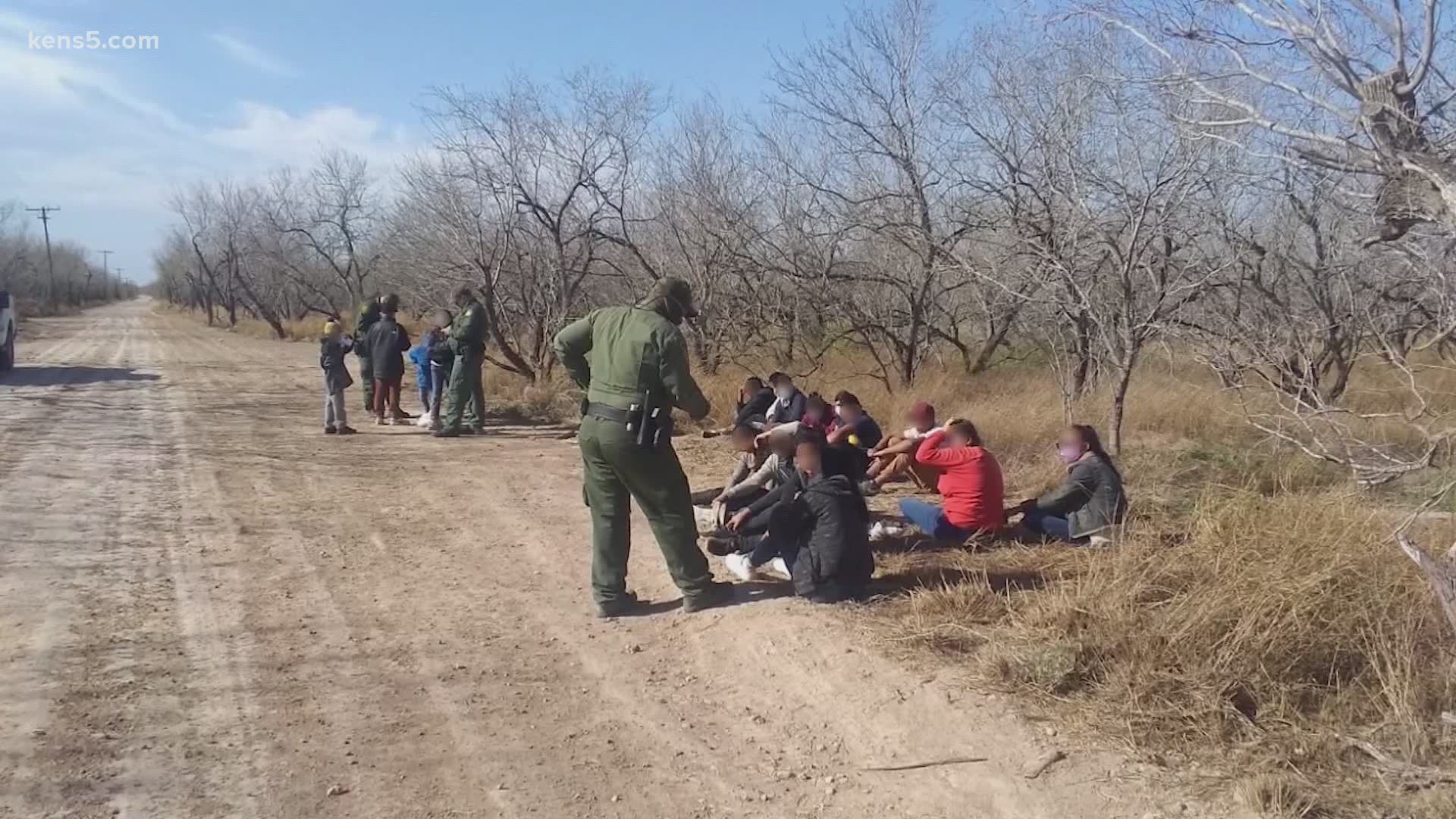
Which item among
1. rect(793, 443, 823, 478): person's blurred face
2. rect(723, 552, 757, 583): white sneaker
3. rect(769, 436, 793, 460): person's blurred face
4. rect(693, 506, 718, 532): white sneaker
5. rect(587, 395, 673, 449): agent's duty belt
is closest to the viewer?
rect(587, 395, 673, 449): agent's duty belt

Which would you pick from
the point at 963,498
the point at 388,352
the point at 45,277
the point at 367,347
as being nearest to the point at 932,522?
the point at 963,498

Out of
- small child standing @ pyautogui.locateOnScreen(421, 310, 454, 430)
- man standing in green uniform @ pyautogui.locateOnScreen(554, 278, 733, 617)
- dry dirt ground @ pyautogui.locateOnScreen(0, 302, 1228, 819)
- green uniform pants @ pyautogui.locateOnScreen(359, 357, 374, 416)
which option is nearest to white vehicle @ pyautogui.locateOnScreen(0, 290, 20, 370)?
green uniform pants @ pyautogui.locateOnScreen(359, 357, 374, 416)

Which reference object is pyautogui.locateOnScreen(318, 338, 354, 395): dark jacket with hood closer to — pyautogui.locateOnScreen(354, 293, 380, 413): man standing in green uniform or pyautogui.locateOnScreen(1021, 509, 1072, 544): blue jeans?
pyautogui.locateOnScreen(354, 293, 380, 413): man standing in green uniform

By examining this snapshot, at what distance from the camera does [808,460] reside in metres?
5.61

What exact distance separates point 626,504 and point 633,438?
45cm

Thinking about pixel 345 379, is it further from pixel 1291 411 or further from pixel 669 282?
pixel 1291 411

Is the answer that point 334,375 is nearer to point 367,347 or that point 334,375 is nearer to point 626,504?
point 367,347

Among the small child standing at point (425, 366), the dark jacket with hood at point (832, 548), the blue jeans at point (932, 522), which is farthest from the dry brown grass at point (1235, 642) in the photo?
the small child standing at point (425, 366)

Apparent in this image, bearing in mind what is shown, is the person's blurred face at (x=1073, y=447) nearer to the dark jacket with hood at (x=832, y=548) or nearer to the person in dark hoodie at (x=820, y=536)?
the person in dark hoodie at (x=820, y=536)

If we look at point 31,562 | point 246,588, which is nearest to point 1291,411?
point 246,588

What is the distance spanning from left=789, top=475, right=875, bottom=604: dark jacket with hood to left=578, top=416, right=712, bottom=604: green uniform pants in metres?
0.49

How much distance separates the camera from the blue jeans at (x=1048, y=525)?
6.43 meters

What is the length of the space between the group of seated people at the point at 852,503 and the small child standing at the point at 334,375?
4.87 m

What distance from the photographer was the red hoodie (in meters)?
6.52
